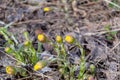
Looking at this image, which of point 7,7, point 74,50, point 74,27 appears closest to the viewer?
point 74,50

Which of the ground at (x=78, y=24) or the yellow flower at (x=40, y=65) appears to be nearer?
the yellow flower at (x=40, y=65)

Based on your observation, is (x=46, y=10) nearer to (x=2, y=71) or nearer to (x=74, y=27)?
(x=74, y=27)

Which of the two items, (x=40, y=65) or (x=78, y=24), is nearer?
(x=40, y=65)

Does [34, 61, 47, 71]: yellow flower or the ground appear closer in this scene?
[34, 61, 47, 71]: yellow flower

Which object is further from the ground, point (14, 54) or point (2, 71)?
point (14, 54)

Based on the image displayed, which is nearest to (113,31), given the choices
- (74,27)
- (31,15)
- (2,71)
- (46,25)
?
(74,27)

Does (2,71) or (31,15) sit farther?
(31,15)

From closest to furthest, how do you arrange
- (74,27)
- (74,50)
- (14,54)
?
(14,54) → (74,50) → (74,27)
